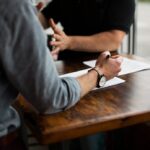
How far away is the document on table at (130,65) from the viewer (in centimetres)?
151

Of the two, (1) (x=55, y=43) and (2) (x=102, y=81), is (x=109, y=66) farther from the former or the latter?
(1) (x=55, y=43)

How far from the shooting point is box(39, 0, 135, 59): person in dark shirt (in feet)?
5.96

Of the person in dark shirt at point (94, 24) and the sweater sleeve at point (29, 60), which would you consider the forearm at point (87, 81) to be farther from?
the person in dark shirt at point (94, 24)

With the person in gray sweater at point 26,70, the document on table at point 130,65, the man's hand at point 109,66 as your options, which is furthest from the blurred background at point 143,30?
the person in gray sweater at point 26,70

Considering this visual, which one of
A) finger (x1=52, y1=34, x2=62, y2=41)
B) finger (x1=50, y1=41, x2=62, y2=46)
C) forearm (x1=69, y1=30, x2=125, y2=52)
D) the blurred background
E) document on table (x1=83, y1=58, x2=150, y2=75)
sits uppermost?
finger (x1=52, y1=34, x2=62, y2=41)

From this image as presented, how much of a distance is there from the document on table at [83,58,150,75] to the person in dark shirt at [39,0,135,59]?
158mm

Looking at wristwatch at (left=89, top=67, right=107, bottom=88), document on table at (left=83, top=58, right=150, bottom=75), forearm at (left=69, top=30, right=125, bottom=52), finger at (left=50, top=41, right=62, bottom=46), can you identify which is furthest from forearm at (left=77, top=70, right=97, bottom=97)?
forearm at (left=69, top=30, right=125, bottom=52)

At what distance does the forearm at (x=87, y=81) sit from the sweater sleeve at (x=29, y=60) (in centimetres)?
11

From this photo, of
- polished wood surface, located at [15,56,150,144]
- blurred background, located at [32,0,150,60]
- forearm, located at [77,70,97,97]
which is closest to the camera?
polished wood surface, located at [15,56,150,144]

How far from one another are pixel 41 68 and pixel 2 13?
0.19m

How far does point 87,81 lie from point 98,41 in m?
0.70

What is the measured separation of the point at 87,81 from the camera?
1.17 meters

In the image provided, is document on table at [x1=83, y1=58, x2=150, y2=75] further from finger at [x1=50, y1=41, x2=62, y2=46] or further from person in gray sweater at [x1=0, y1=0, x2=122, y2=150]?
person in gray sweater at [x1=0, y1=0, x2=122, y2=150]

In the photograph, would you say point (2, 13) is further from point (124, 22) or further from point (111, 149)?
point (111, 149)
